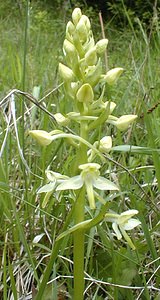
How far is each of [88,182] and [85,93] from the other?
0.59 feet

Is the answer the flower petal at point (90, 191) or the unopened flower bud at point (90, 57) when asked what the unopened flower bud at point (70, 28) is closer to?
the unopened flower bud at point (90, 57)

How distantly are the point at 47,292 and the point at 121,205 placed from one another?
0.37 metres

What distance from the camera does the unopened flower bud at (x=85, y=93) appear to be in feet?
3.63

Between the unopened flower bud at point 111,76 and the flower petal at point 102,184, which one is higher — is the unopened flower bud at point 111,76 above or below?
above

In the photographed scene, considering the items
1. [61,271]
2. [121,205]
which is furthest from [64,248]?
[121,205]

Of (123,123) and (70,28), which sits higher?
(70,28)

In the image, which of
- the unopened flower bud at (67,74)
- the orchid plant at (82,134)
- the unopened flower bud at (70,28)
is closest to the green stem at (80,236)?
the orchid plant at (82,134)

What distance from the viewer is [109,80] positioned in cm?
121

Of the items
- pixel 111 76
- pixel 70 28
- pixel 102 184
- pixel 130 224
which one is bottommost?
pixel 130 224

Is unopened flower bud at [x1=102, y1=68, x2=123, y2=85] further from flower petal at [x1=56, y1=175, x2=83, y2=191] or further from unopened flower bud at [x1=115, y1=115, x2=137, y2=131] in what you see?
flower petal at [x1=56, y1=175, x2=83, y2=191]

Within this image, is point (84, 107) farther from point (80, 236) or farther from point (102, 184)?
point (80, 236)

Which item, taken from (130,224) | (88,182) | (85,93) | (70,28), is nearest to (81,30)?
(70,28)

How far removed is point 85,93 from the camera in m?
1.11

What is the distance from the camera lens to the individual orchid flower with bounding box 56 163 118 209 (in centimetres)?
110
